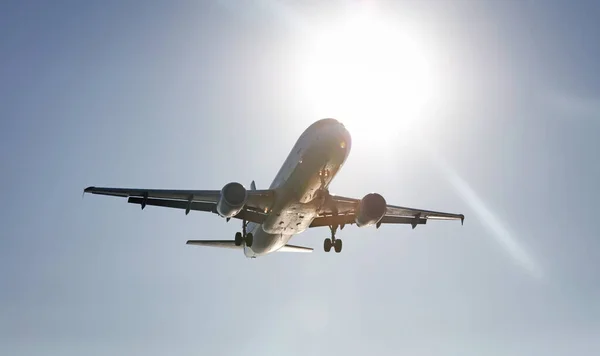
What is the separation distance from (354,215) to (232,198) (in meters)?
9.77

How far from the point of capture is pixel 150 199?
40.8m

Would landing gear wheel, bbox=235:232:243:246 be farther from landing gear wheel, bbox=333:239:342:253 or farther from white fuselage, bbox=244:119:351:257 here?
landing gear wheel, bbox=333:239:342:253

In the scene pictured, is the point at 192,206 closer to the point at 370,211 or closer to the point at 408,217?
the point at 370,211

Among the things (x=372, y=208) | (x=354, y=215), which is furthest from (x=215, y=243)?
(x=372, y=208)

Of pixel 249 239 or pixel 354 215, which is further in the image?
pixel 354 215

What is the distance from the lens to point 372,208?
38594 mm

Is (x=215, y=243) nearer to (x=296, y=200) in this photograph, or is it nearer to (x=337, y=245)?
(x=337, y=245)

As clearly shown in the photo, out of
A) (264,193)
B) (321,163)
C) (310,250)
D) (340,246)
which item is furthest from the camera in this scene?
(310,250)

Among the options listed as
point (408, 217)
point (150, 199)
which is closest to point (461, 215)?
point (408, 217)

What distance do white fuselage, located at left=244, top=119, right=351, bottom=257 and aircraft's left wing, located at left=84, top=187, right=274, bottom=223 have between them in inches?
30.5

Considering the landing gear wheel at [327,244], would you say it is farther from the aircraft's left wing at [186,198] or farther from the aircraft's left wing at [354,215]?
the aircraft's left wing at [186,198]

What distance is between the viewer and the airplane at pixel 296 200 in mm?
35500

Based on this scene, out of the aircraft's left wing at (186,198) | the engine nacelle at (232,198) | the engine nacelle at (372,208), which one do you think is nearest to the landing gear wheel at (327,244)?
the engine nacelle at (372,208)

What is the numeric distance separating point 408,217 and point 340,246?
19.5ft
